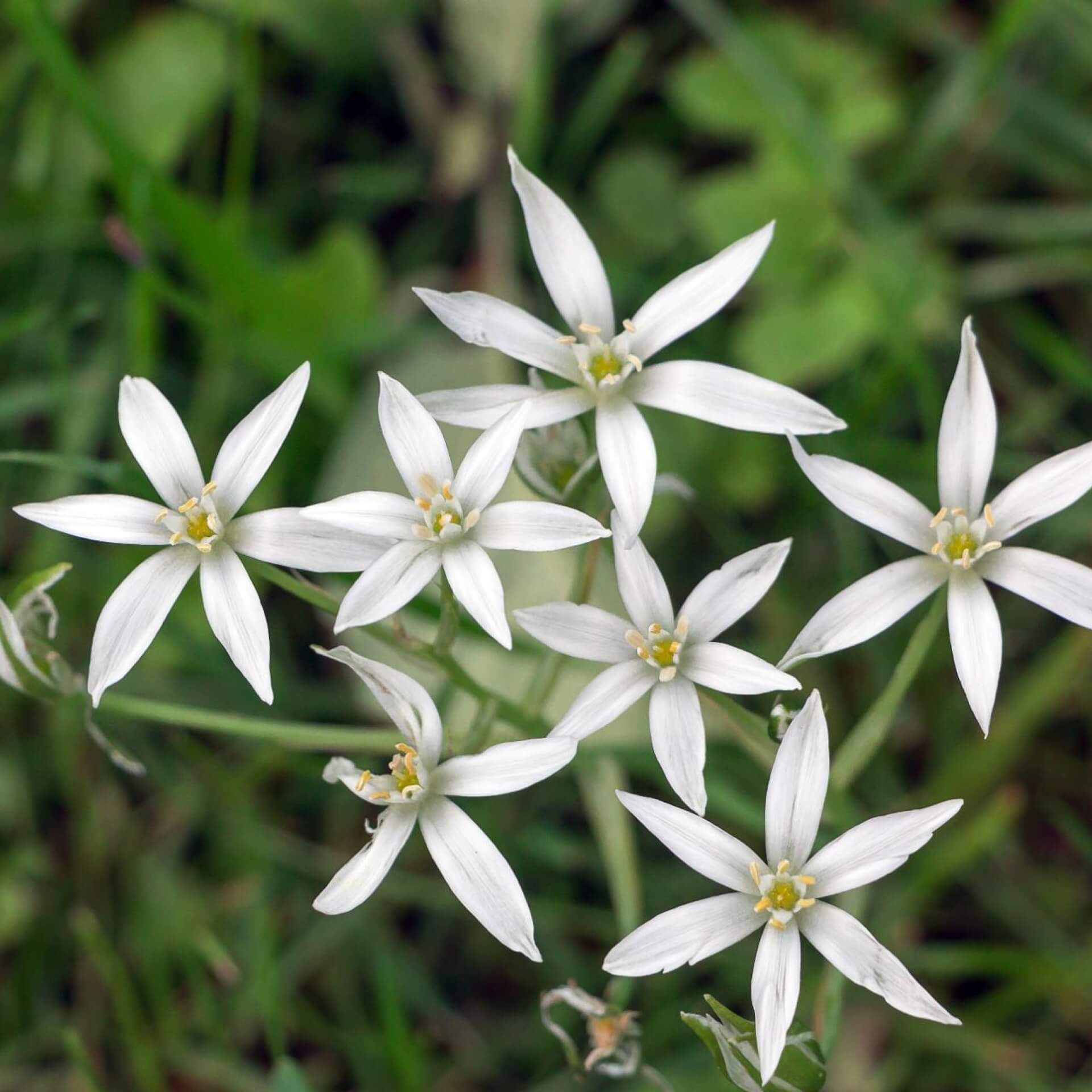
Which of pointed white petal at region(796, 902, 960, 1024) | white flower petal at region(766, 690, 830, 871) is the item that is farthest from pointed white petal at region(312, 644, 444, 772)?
pointed white petal at region(796, 902, 960, 1024)

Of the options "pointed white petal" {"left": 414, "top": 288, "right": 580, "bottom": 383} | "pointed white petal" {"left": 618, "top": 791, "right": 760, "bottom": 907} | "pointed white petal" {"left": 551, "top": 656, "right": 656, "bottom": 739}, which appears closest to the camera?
"pointed white petal" {"left": 618, "top": 791, "right": 760, "bottom": 907}

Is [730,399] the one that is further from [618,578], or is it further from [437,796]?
[437,796]

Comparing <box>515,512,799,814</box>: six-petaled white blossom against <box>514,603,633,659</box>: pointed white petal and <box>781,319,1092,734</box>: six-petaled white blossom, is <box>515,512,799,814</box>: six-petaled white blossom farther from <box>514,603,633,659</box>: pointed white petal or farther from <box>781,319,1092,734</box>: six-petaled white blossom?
<box>781,319,1092,734</box>: six-petaled white blossom

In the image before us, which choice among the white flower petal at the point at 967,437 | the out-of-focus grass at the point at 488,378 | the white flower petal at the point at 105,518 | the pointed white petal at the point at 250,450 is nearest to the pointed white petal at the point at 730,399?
the white flower petal at the point at 967,437

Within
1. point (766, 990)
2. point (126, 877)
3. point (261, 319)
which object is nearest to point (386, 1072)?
point (126, 877)

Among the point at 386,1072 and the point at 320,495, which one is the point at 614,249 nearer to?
the point at 320,495

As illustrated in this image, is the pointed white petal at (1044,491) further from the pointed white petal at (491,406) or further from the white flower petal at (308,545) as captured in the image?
the white flower petal at (308,545)

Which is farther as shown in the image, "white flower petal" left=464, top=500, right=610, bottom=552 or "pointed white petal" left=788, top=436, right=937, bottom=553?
"pointed white petal" left=788, top=436, right=937, bottom=553
